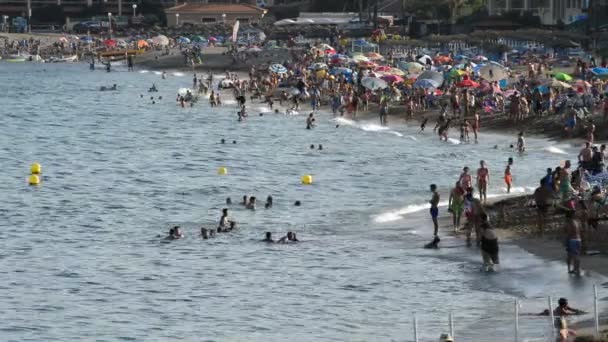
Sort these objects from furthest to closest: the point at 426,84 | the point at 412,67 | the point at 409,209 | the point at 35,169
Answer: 1. the point at 412,67
2. the point at 426,84
3. the point at 35,169
4. the point at 409,209

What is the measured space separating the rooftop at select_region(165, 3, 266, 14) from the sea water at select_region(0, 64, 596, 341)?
332ft

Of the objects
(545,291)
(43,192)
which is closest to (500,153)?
(43,192)

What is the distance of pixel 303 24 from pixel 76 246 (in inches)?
4150

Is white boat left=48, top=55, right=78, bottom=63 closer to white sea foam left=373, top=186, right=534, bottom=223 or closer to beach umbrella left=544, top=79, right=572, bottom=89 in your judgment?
beach umbrella left=544, top=79, right=572, bottom=89

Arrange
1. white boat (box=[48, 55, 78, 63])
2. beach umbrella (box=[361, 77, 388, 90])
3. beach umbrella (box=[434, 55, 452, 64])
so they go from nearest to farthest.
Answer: beach umbrella (box=[361, 77, 388, 90]), beach umbrella (box=[434, 55, 452, 64]), white boat (box=[48, 55, 78, 63])

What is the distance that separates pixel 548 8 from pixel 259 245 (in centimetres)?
8056

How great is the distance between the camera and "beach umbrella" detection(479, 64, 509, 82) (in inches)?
2495

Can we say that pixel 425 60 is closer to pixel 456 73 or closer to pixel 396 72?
pixel 396 72

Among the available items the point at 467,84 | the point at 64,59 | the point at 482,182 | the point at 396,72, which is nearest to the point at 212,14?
the point at 64,59

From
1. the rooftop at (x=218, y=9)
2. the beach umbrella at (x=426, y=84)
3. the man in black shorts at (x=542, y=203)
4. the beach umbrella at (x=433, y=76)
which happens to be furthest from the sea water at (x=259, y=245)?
the rooftop at (x=218, y=9)

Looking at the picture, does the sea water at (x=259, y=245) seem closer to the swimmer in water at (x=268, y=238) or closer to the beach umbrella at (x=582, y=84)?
the swimmer in water at (x=268, y=238)

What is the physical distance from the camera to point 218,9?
164 meters

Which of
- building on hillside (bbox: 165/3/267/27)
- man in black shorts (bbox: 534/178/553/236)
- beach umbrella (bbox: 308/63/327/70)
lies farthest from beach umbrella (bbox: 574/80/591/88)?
building on hillside (bbox: 165/3/267/27)

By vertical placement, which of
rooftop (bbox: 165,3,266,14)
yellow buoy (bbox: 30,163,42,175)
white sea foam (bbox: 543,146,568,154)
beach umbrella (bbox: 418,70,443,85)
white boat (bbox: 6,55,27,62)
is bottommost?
white boat (bbox: 6,55,27,62)
